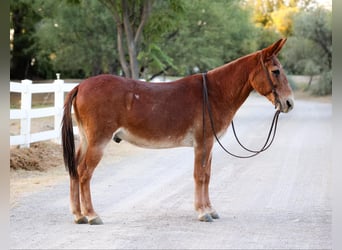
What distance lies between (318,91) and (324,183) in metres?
26.4

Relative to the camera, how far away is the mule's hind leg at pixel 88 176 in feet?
16.9

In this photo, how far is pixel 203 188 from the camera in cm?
549

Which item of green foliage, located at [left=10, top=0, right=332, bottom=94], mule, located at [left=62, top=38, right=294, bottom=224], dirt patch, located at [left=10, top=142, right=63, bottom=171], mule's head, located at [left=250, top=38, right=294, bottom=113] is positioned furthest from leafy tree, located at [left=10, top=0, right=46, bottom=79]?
mule's head, located at [left=250, top=38, right=294, bottom=113]

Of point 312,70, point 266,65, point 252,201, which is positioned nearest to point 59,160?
point 252,201

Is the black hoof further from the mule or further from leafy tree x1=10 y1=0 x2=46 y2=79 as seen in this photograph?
leafy tree x1=10 y1=0 x2=46 y2=79

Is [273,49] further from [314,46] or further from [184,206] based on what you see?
[314,46]

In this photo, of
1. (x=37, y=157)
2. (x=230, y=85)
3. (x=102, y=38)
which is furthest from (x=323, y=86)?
(x=230, y=85)

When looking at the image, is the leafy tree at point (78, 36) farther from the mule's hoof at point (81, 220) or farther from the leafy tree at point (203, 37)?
the mule's hoof at point (81, 220)

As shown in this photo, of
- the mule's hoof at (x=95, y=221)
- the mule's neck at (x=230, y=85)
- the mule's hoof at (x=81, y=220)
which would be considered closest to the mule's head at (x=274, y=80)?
the mule's neck at (x=230, y=85)

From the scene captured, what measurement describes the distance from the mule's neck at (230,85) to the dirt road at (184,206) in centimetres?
119

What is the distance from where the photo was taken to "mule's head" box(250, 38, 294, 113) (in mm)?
5066

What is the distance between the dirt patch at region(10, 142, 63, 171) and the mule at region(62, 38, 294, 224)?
3378 millimetres

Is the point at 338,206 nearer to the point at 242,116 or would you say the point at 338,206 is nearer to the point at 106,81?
the point at 106,81

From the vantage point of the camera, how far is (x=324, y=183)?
25.5 ft
